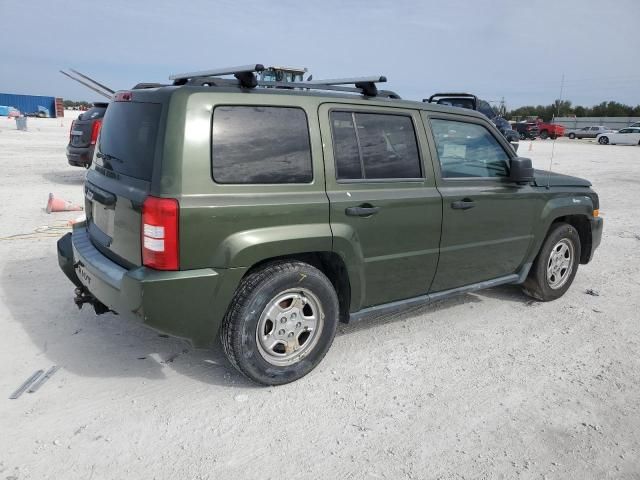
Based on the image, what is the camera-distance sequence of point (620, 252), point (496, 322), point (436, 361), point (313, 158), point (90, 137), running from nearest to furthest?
point (313, 158), point (436, 361), point (496, 322), point (620, 252), point (90, 137)

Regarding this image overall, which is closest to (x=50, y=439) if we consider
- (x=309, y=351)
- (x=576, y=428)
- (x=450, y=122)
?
(x=309, y=351)

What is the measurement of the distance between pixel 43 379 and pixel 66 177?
920cm

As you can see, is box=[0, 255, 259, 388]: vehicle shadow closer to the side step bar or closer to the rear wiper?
the side step bar

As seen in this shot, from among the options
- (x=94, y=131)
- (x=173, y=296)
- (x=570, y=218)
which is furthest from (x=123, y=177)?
(x=94, y=131)

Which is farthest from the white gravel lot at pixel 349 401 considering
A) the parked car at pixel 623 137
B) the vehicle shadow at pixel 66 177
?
the parked car at pixel 623 137

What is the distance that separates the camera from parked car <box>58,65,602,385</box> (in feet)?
9.27

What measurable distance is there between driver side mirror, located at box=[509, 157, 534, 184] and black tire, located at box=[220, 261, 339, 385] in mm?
1982

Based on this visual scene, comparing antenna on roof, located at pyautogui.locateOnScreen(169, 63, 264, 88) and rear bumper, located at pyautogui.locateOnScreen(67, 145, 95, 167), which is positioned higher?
antenna on roof, located at pyautogui.locateOnScreen(169, 63, 264, 88)

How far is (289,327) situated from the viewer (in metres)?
3.29

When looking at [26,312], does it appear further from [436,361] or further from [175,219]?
[436,361]

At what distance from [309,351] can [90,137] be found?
8168mm

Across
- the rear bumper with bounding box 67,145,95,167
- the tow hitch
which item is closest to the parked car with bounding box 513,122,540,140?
the rear bumper with bounding box 67,145,95,167

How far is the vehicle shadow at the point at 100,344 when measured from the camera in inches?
135

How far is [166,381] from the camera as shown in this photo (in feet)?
10.9
